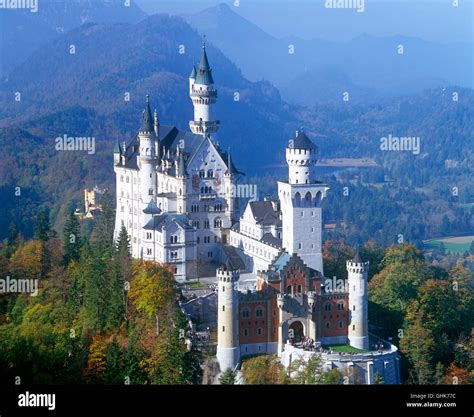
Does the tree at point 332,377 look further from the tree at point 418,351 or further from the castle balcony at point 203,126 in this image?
the castle balcony at point 203,126

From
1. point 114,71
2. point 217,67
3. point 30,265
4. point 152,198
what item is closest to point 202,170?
point 152,198

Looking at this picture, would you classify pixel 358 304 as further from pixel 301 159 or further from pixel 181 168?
pixel 181 168

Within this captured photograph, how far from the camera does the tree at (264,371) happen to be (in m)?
49.1

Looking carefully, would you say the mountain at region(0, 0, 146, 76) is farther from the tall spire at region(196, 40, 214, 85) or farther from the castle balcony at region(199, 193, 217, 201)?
the castle balcony at region(199, 193, 217, 201)

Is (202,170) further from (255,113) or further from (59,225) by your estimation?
(255,113)

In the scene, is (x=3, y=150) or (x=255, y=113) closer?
(x=3, y=150)

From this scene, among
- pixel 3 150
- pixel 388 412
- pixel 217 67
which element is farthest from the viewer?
pixel 217 67

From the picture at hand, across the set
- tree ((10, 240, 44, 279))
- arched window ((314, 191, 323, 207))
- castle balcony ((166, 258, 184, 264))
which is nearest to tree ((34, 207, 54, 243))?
tree ((10, 240, 44, 279))

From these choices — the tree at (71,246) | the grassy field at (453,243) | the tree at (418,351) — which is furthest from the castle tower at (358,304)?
the grassy field at (453,243)

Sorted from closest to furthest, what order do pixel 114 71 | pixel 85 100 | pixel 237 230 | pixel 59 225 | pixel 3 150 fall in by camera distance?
pixel 237 230 < pixel 59 225 < pixel 3 150 < pixel 85 100 < pixel 114 71

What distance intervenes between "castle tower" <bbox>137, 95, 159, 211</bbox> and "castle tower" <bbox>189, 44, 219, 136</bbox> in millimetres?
2666

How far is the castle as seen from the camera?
167 ft

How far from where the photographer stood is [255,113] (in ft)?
567

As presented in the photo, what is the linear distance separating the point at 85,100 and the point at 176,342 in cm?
10534
